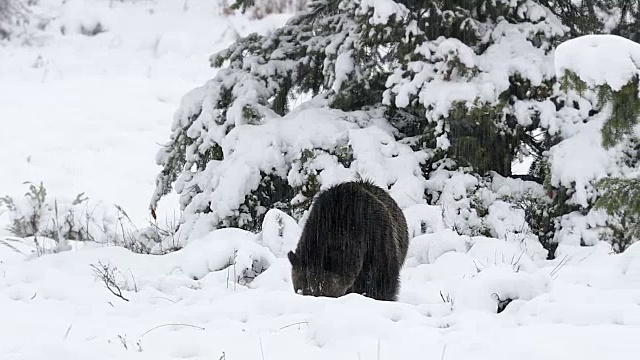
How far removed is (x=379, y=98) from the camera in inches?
321

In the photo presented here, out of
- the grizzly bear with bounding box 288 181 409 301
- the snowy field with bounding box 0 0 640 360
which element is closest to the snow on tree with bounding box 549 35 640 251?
the snowy field with bounding box 0 0 640 360

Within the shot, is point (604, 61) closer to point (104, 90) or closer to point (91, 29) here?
point (104, 90)

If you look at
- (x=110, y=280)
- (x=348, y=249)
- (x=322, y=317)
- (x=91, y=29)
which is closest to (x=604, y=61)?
(x=322, y=317)

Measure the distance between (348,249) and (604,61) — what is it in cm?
258

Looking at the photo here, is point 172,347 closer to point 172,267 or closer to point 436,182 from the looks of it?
point 172,267

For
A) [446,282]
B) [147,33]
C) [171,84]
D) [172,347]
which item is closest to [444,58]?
[446,282]

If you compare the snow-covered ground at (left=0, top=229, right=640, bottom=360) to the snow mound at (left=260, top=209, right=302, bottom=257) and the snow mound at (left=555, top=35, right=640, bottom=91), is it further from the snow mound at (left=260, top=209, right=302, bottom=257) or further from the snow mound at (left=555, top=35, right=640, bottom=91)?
the snow mound at (left=555, top=35, right=640, bottom=91)

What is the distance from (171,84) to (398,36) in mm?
14287

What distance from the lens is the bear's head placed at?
5375mm

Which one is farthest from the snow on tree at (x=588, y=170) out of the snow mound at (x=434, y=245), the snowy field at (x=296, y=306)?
the snow mound at (x=434, y=245)

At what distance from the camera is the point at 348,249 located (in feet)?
17.9

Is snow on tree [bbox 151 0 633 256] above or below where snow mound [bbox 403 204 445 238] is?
above

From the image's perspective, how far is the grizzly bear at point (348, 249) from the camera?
213 inches

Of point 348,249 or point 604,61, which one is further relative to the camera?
point 348,249
